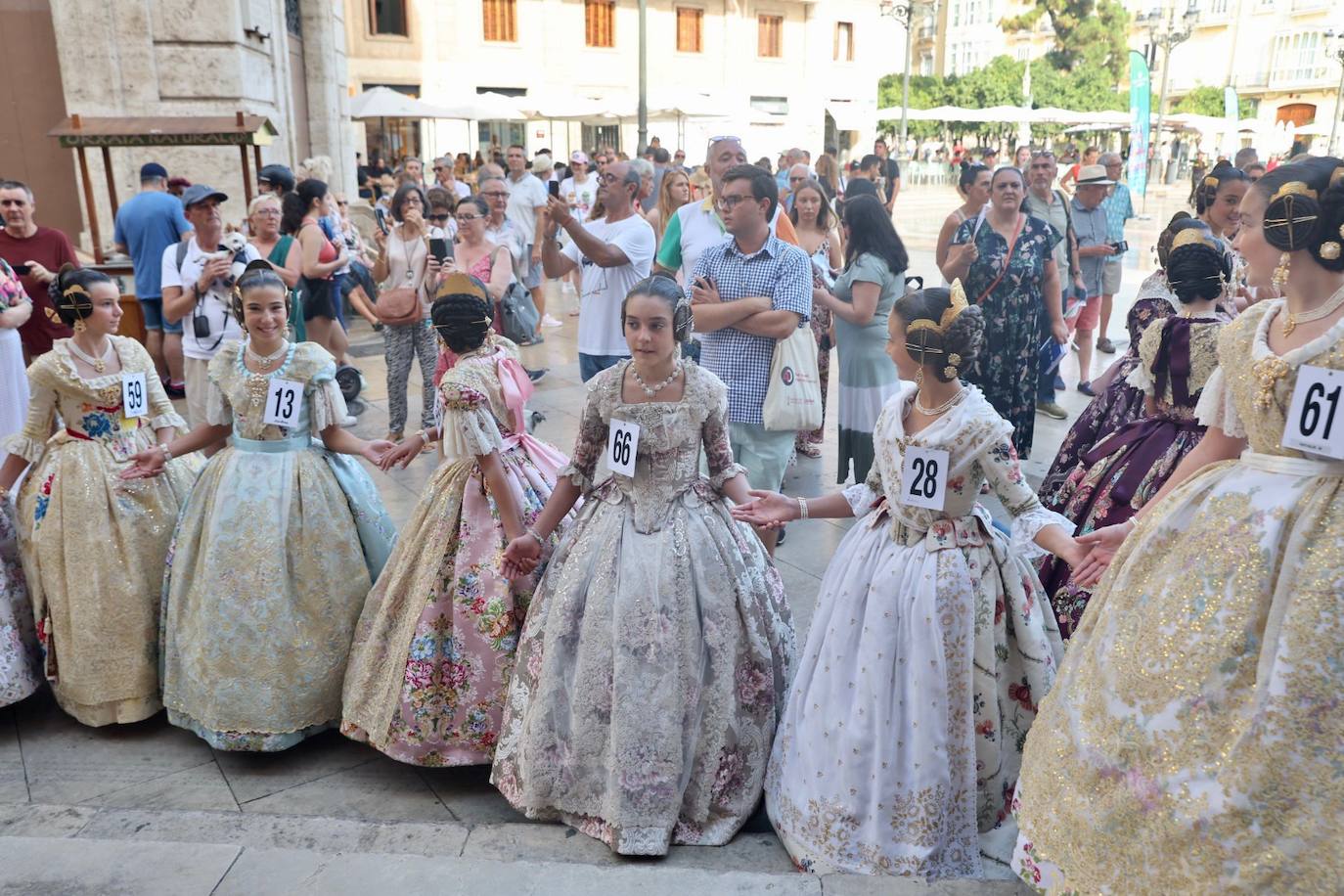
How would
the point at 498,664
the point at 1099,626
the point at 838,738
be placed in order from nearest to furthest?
the point at 1099,626 → the point at 838,738 → the point at 498,664

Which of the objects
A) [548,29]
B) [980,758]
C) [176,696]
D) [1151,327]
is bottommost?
[176,696]

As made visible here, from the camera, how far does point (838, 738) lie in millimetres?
2938

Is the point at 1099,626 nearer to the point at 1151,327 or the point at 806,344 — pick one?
the point at 1151,327

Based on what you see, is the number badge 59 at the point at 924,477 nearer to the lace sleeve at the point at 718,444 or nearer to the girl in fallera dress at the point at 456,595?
the lace sleeve at the point at 718,444

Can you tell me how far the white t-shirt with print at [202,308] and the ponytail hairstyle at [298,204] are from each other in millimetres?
1445

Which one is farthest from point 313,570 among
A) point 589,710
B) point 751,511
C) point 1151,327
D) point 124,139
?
point 124,139

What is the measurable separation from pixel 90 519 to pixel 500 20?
31264 mm

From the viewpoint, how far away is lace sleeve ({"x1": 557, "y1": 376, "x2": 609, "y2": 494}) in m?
3.40

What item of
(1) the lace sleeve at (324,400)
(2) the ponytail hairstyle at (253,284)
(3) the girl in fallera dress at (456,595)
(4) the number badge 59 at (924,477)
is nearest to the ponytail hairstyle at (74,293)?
(2) the ponytail hairstyle at (253,284)

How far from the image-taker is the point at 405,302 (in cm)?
667

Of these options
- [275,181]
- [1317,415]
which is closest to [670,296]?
[1317,415]

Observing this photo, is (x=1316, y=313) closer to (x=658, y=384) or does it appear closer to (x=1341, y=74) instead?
(x=658, y=384)

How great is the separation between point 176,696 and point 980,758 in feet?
9.46

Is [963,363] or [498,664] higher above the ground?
[963,363]
